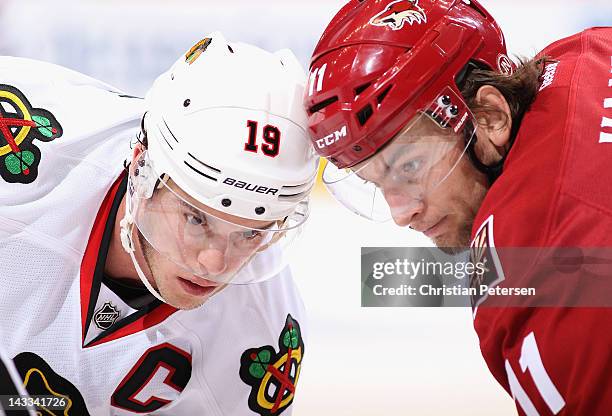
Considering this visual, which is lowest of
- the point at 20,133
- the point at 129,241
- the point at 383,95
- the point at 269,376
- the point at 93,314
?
the point at 269,376

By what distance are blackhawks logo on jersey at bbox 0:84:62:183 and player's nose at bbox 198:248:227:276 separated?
0.45 metres

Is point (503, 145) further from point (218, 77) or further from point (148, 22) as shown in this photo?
point (148, 22)

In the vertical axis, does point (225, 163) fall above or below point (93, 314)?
above

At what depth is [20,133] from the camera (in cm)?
185

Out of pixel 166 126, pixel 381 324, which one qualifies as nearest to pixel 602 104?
pixel 381 324

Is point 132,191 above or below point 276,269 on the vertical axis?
above

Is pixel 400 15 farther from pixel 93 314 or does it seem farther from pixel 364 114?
pixel 93 314

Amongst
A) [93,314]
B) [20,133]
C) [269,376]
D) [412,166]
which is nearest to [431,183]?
[412,166]

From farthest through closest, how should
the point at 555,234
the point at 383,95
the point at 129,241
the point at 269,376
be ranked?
the point at 269,376
the point at 129,241
the point at 383,95
the point at 555,234

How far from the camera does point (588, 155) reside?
4.17 ft

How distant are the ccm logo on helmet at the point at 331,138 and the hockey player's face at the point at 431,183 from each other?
84 millimetres

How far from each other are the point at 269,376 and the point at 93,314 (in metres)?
0.38

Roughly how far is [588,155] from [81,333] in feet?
3.37

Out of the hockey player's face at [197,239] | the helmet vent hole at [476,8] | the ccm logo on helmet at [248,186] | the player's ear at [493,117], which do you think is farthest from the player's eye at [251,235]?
the helmet vent hole at [476,8]
